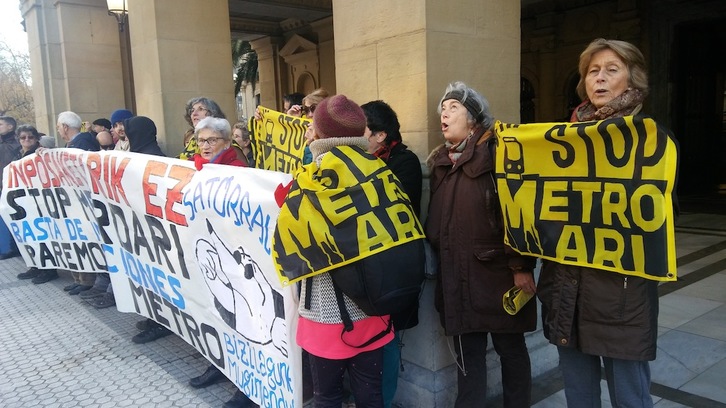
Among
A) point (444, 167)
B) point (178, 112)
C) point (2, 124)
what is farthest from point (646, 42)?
point (2, 124)

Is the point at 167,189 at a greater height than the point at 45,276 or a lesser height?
greater

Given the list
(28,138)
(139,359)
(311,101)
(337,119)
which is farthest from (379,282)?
(28,138)

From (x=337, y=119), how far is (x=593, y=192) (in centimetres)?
113

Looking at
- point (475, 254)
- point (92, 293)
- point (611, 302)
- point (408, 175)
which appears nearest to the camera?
point (611, 302)

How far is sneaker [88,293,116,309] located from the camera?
5621mm

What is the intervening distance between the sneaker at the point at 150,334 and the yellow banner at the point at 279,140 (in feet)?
5.72

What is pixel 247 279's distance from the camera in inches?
121

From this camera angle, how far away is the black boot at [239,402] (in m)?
3.41

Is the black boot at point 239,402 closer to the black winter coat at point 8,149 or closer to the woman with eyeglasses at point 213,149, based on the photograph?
the woman with eyeglasses at point 213,149

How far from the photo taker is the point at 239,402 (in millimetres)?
3414

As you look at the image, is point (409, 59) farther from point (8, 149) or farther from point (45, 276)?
point (8, 149)

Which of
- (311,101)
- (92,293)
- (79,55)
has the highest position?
(79,55)

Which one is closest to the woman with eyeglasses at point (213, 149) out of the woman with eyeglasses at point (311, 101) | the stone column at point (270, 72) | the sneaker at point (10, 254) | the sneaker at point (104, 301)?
the woman with eyeglasses at point (311, 101)

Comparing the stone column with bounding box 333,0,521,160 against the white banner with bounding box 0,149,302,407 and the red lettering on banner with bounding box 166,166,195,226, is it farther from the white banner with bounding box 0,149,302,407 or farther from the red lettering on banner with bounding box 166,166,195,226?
the red lettering on banner with bounding box 166,166,195,226
